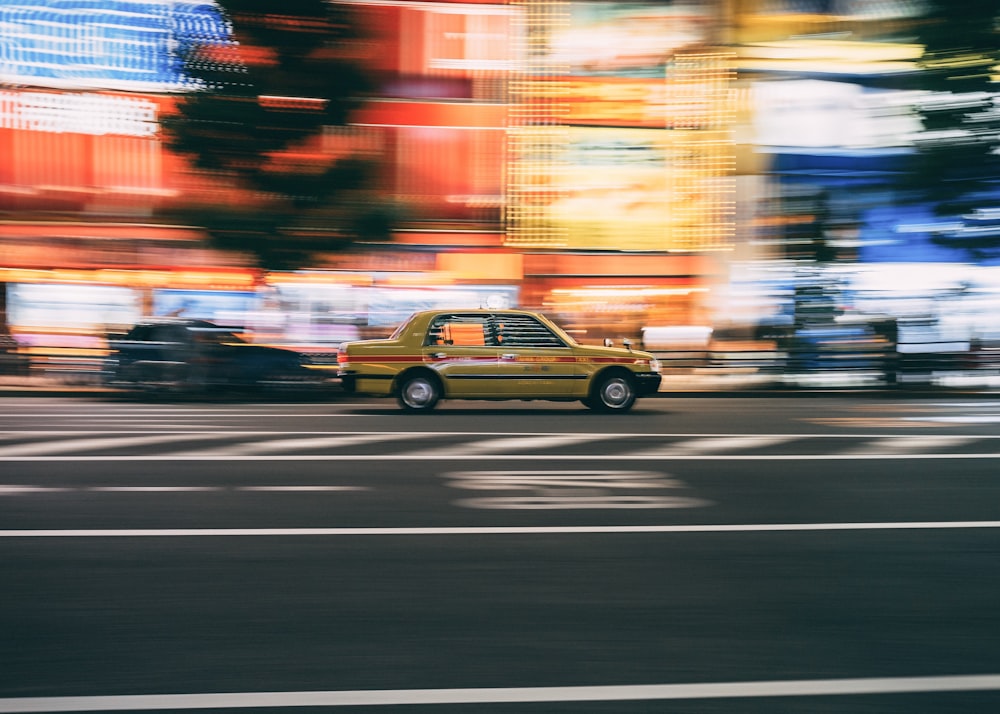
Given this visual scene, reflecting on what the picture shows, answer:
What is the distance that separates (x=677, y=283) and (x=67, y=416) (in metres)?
19.3

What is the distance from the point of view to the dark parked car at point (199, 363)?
1822cm

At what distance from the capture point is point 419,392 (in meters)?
14.7

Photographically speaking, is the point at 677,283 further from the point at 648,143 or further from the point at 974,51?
the point at 974,51

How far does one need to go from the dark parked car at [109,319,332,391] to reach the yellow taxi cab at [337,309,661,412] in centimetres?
393

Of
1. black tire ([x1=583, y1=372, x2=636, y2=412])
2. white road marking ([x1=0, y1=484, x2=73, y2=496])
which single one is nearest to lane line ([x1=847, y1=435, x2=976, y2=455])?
black tire ([x1=583, y1=372, x2=636, y2=412])

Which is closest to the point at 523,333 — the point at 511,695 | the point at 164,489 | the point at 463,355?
the point at 463,355

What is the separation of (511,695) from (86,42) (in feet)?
95.4

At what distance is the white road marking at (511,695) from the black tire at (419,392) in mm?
11156

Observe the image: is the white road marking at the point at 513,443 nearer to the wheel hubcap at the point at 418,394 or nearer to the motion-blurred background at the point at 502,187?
the wheel hubcap at the point at 418,394

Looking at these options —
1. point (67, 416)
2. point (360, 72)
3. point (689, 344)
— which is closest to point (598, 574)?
point (67, 416)

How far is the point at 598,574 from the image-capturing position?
5254 millimetres

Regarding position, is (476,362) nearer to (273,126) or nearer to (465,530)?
(465,530)

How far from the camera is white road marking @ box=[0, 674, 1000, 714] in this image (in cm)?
341

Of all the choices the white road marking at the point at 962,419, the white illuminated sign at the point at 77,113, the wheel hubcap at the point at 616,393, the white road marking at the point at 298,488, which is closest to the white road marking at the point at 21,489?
the white road marking at the point at 298,488
